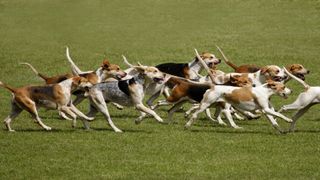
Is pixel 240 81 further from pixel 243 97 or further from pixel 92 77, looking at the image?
pixel 92 77

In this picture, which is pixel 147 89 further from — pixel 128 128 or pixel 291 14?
pixel 291 14

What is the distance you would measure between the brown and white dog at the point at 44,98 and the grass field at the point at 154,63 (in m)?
0.35

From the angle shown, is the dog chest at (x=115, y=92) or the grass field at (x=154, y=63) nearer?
the grass field at (x=154, y=63)

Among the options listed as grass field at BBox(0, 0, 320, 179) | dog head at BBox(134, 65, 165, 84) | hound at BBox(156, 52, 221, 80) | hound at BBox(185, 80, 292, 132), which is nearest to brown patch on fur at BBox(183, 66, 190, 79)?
hound at BBox(156, 52, 221, 80)

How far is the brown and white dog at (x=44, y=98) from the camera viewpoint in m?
15.7

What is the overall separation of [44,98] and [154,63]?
13145mm

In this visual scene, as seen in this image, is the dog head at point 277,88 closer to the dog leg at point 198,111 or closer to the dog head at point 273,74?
the dog leg at point 198,111

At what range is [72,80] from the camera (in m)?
16.3

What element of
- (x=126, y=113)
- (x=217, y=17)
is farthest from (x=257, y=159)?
(x=217, y=17)

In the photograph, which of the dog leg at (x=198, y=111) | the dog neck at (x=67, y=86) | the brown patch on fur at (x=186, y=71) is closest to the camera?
the dog neck at (x=67, y=86)

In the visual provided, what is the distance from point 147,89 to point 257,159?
14.7 feet

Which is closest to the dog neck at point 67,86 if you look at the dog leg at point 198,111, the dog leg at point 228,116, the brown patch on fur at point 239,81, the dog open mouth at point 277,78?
the dog leg at point 198,111

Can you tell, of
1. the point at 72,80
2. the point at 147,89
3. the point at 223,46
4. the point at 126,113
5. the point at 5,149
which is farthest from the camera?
the point at 223,46

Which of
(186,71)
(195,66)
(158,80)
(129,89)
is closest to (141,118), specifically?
(129,89)
